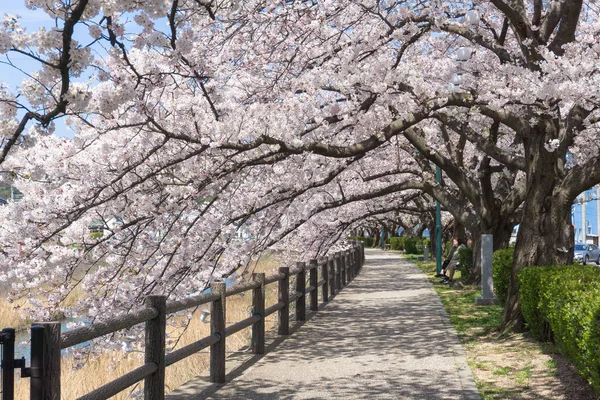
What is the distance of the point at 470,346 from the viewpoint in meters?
10.3

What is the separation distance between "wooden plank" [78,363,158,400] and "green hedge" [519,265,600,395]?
3.70 m

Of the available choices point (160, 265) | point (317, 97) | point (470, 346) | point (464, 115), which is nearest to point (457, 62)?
point (464, 115)

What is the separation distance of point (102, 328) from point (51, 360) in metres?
0.84

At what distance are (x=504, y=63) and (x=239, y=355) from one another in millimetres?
6140

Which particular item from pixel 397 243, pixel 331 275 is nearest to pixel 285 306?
pixel 331 275

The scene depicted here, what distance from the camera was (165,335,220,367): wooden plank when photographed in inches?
260

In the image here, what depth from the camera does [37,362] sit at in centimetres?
430

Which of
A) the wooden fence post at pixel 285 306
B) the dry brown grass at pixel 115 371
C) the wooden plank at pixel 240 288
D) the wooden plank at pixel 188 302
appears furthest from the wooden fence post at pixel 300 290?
the wooden plank at pixel 188 302

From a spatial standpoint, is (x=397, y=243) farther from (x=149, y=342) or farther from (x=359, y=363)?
(x=149, y=342)

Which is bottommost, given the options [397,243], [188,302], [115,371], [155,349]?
[115,371]

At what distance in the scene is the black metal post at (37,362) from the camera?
428cm

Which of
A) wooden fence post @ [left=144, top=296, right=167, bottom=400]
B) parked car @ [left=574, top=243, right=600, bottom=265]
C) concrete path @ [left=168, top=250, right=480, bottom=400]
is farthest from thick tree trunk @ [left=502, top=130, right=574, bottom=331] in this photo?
parked car @ [left=574, top=243, right=600, bottom=265]

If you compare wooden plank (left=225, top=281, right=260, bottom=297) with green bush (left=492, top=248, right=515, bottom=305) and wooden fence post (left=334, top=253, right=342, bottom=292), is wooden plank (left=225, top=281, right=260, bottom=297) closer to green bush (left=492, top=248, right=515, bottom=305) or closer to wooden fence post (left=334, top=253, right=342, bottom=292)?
green bush (left=492, top=248, right=515, bottom=305)

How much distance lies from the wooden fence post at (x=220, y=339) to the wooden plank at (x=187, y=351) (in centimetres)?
12
